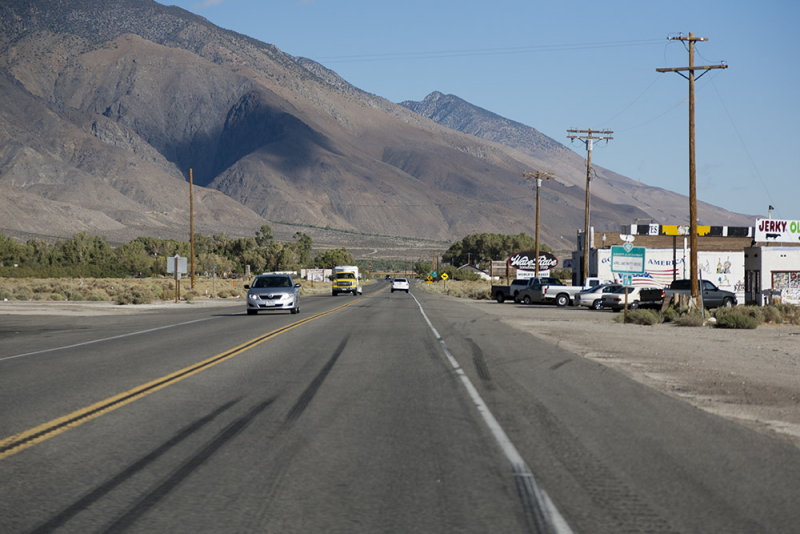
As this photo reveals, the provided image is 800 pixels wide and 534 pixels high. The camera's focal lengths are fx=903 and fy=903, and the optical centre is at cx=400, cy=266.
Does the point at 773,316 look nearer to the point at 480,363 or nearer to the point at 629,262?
the point at 629,262

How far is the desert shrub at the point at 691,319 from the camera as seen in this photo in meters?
32.5

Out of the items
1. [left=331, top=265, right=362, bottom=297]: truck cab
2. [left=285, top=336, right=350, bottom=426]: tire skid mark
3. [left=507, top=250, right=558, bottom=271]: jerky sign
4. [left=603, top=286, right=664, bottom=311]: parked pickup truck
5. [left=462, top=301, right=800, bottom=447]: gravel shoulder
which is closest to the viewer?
[left=285, top=336, right=350, bottom=426]: tire skid mark

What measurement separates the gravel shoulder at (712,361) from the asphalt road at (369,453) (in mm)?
690

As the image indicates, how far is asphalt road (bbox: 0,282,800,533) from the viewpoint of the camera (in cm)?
638

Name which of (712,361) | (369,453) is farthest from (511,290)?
(369,453)

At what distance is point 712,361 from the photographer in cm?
1870

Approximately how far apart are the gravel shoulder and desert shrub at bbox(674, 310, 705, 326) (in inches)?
22.2

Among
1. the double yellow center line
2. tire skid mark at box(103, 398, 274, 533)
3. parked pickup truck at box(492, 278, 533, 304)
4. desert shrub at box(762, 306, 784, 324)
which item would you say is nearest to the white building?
parked pickup truck at box(492, 278, 533, 304)

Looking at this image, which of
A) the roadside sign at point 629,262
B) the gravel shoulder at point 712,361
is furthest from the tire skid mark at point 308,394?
the roadside sign at point 629,262

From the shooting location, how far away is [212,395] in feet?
40.0

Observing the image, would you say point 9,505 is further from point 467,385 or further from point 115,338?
point 115,338

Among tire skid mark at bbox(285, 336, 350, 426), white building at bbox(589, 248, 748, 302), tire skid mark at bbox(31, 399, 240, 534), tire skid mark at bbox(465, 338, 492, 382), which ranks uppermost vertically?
white building at bbox(589, 248, 748, 302)

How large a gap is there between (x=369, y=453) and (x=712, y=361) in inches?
483

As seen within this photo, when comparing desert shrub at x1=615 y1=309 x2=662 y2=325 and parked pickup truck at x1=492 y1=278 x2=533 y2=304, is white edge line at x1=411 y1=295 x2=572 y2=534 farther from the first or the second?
parked pickup truck at x1=492 y1=278 x2=533 y2=304
